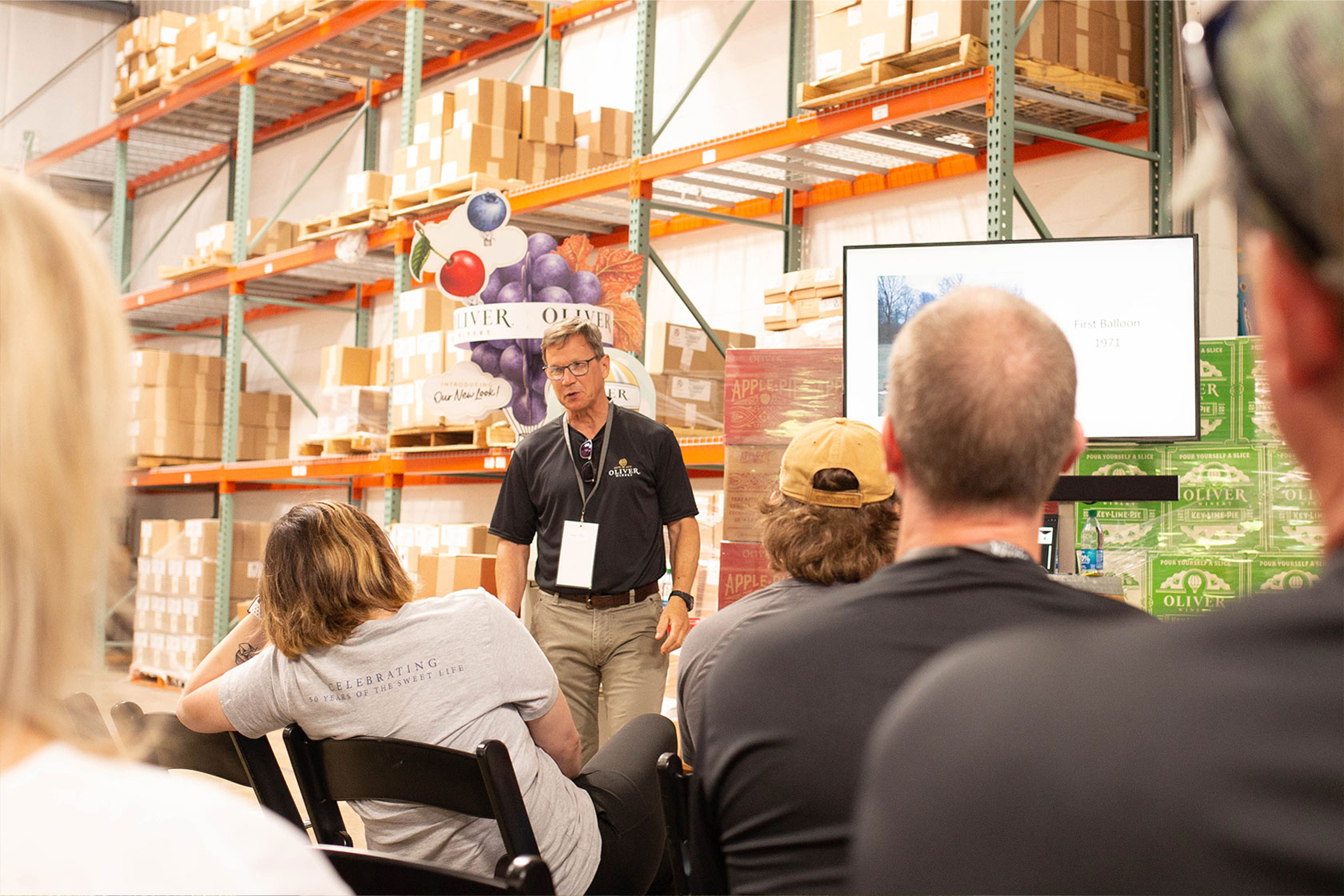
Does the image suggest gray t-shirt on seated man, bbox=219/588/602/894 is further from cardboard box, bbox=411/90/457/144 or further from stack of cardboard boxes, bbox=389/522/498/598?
cardboard box, bbox=411/90/457/144

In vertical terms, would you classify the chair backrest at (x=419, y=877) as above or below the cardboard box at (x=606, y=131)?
below

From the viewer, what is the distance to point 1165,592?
10.8 ft

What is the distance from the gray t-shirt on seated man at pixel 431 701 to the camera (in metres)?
2.27

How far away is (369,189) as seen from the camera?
323 inches

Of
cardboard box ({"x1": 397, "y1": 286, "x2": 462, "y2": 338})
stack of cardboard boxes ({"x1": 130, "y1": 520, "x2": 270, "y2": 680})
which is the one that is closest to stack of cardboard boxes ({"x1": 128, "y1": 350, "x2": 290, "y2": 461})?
stack of cardboard boxes ({"x1": 130, "y1": 520, "x2": 270, "y2": 680})

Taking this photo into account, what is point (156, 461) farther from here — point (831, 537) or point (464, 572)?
point (831, 537)

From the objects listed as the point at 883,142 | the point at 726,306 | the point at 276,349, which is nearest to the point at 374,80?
the point at 276,349

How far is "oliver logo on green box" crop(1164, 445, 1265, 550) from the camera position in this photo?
3256 mm

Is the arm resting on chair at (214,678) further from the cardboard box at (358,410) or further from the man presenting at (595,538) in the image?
the cardboard box at (358,410)

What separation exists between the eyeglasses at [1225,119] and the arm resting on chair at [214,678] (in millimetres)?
2158

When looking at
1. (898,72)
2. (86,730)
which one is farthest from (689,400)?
(86,730)

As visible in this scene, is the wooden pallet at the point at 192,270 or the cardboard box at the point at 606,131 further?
the wooden pallet at the point at 192,270

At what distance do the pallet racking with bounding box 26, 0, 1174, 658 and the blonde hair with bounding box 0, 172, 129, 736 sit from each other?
3940 millimetres

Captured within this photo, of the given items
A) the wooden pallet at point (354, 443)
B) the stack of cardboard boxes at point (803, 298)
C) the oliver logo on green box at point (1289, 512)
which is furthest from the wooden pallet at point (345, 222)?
the oliver logo on green box at point (1289, 512)
